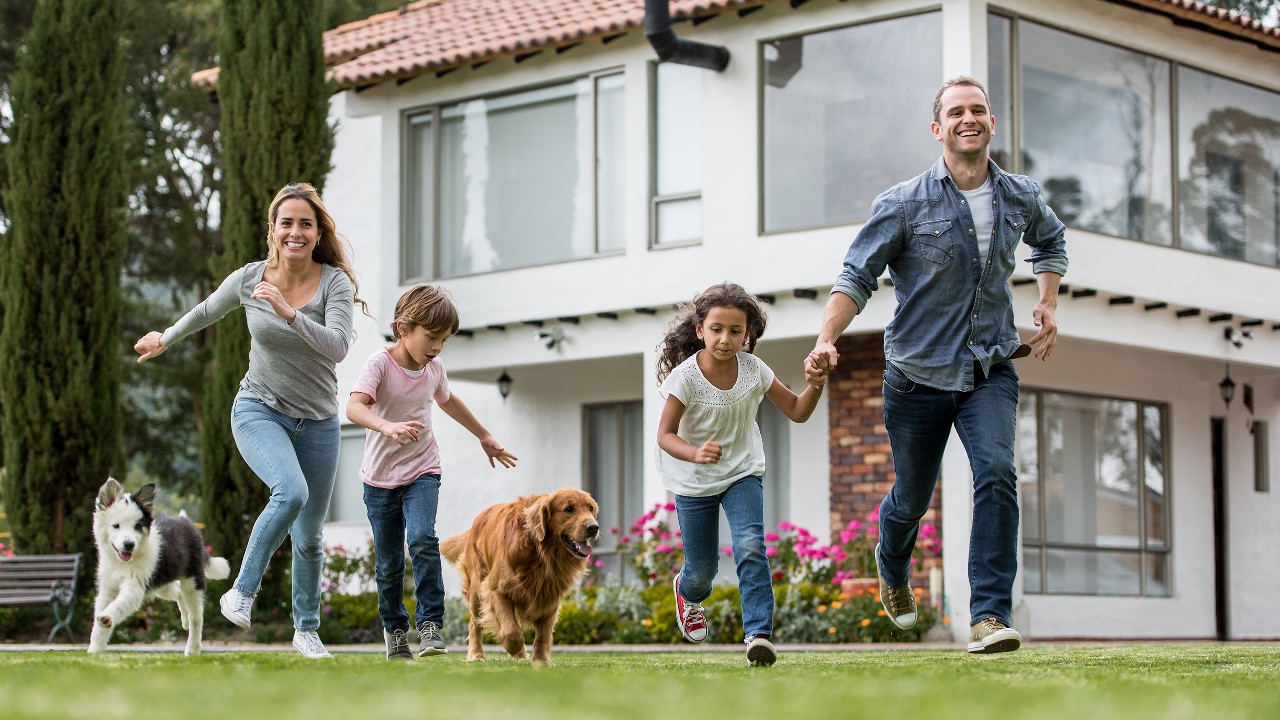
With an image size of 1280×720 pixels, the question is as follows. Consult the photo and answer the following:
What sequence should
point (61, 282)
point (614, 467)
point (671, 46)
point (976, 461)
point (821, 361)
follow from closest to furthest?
point (821, 361), point (976, 461), point (671, 46), point (61, 282), point (614, 467)

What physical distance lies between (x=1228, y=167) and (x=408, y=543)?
42.1 feet

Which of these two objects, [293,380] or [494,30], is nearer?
[293,380]

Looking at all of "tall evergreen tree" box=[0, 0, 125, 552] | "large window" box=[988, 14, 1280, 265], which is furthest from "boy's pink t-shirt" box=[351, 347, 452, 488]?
"tall evergreen tree" box=[0, 0, 125, 552]

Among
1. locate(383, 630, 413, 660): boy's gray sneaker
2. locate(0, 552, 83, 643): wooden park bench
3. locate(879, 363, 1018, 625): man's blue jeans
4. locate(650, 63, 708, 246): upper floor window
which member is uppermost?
locate(650, 63, 708, 246): upper floor window

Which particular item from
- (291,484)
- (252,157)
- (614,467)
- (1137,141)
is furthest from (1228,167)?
(291,484)

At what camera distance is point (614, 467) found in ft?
61.9

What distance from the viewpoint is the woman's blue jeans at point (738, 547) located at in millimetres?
7043

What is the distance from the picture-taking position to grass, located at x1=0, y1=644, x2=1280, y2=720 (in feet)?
12.2

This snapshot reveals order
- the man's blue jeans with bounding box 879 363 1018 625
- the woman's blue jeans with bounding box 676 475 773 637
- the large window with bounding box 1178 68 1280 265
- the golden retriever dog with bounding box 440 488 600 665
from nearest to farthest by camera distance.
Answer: the man's blue jeans with bounding box 879 363 1018 625, the woman's blue jeans with bounding box 676 475 773 637, the golden retriever dog with bounding box 440 488 600 665, the large window with bounding box 1178 68 1280 265

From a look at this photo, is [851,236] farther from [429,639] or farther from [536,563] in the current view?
[536,563]

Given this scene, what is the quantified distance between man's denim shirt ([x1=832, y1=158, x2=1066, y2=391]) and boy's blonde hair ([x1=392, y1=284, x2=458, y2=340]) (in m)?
2.03

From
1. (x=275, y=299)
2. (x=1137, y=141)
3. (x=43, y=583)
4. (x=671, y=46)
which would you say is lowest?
(x=43, y=583)

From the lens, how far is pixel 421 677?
5.04 m

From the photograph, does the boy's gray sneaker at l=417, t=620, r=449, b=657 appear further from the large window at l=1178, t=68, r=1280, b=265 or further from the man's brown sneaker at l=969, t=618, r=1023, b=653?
the large window at l=1178, t=68, r=1280, b=265
